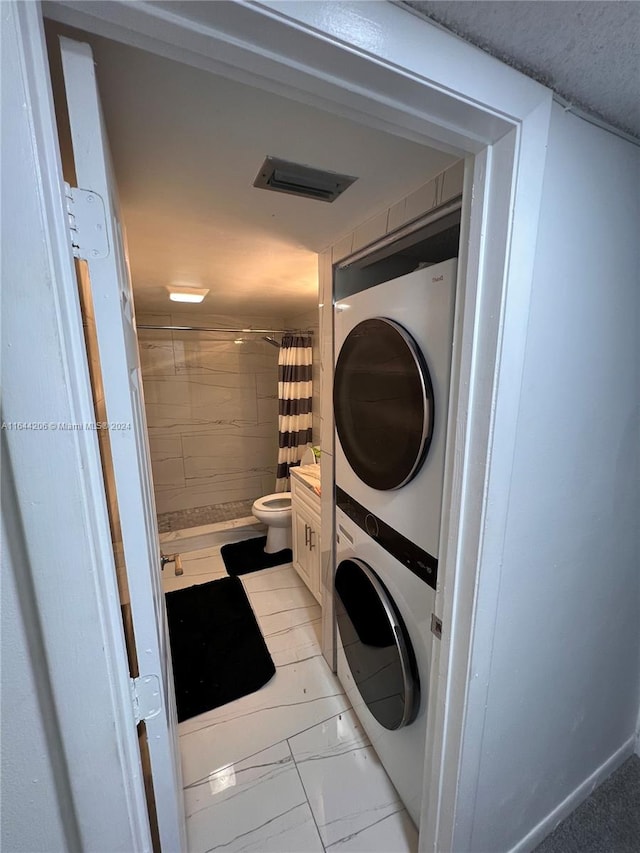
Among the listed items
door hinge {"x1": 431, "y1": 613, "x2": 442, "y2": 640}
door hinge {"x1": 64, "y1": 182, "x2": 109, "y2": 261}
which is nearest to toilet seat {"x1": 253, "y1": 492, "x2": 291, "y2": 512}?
door hinge {"x1": 431, "y1": 613, "x2": 442, "y2": 640}

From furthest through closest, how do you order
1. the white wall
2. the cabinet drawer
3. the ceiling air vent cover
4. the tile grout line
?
the cabinet drawer → the tile grout line → the ceiling air vent cover → the white wall

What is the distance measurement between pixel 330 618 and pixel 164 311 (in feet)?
9.54

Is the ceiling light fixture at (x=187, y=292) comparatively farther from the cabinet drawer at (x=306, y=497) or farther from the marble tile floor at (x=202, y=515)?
the marble tile floor at (x=202, y=515)

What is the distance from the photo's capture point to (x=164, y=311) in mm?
3076

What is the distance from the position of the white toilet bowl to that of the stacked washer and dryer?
4.40 ft

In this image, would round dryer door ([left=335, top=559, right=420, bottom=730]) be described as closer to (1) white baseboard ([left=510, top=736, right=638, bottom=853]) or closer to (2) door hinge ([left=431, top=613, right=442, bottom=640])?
(2) door hinge ([left=431, top=613, right=442, bottom=640])

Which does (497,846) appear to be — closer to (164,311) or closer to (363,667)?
(363,667)

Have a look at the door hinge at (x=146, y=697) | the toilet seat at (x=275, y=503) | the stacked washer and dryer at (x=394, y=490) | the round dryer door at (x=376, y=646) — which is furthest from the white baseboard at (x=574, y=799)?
the toilet seat at (x=275, y=503)

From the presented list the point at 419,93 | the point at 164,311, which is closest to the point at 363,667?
the point at 419,93

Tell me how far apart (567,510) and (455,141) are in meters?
0.87

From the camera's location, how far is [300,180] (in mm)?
925

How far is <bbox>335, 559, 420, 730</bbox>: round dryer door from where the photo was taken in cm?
105

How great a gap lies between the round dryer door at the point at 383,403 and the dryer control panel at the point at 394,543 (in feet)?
0.50

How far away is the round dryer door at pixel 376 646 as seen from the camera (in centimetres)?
105
